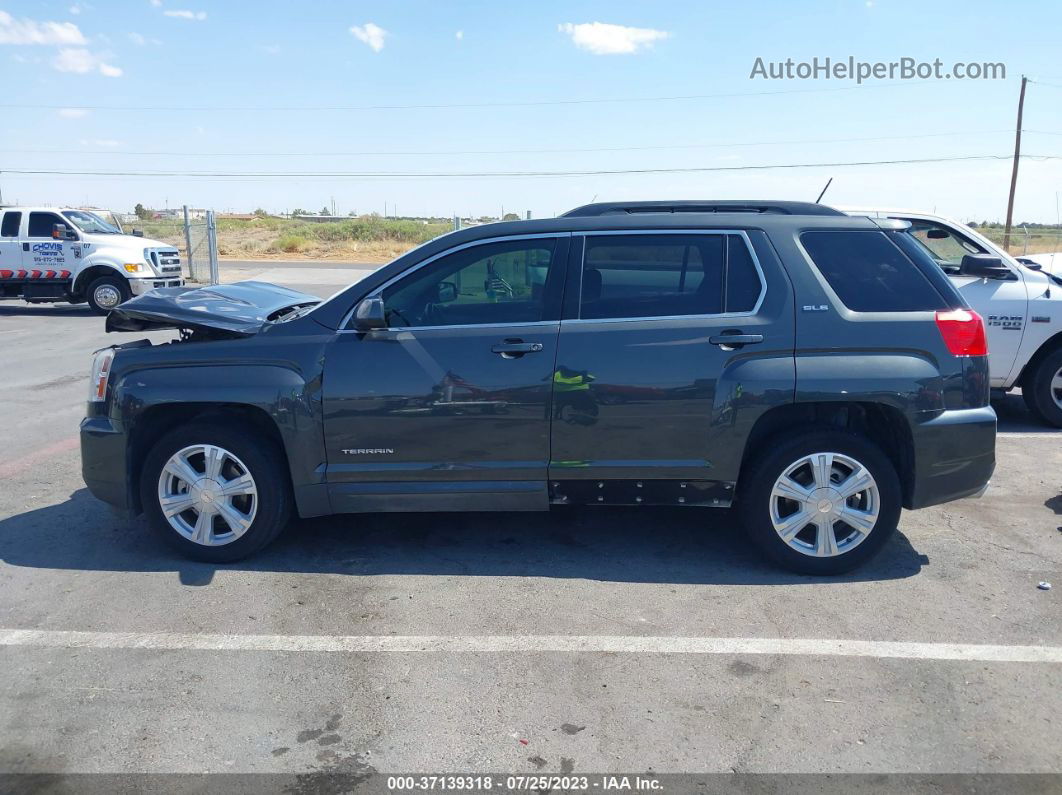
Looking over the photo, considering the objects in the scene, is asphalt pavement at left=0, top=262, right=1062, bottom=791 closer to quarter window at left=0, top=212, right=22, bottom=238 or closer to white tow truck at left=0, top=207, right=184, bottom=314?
white tow truck at left=0, top=207, right=184, bottom=314

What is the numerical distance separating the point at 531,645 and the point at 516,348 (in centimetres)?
150

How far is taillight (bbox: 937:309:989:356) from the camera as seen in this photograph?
15.3 ft

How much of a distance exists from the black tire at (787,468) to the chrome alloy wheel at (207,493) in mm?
2657

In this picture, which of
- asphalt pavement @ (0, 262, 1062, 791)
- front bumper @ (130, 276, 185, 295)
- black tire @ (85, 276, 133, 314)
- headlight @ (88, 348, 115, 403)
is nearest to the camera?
asphalt pavement @ (0, 262, 1062, 791)

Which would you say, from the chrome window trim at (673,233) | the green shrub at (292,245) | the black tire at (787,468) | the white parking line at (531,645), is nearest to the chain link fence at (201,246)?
the green shrub at (292,245)

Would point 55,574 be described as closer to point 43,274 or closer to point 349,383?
point 349,383

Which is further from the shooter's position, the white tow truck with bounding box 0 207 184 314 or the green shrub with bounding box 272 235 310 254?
the green shrub with bounding box 272 235 310 254

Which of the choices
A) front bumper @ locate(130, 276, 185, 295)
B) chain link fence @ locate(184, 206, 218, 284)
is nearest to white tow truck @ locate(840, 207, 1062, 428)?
front bumper @ locate(130, 276, 185, 295)

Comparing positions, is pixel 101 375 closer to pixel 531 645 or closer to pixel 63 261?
pixel 531 645

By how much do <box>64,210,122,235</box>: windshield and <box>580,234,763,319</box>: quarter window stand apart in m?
16.8

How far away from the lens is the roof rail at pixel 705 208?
5.17m

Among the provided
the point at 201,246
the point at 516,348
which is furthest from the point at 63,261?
the point at 516,348

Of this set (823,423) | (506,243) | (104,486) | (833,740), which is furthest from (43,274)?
(833,740)

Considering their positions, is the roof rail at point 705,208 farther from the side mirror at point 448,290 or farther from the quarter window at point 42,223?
the quarter window at point 42,223
